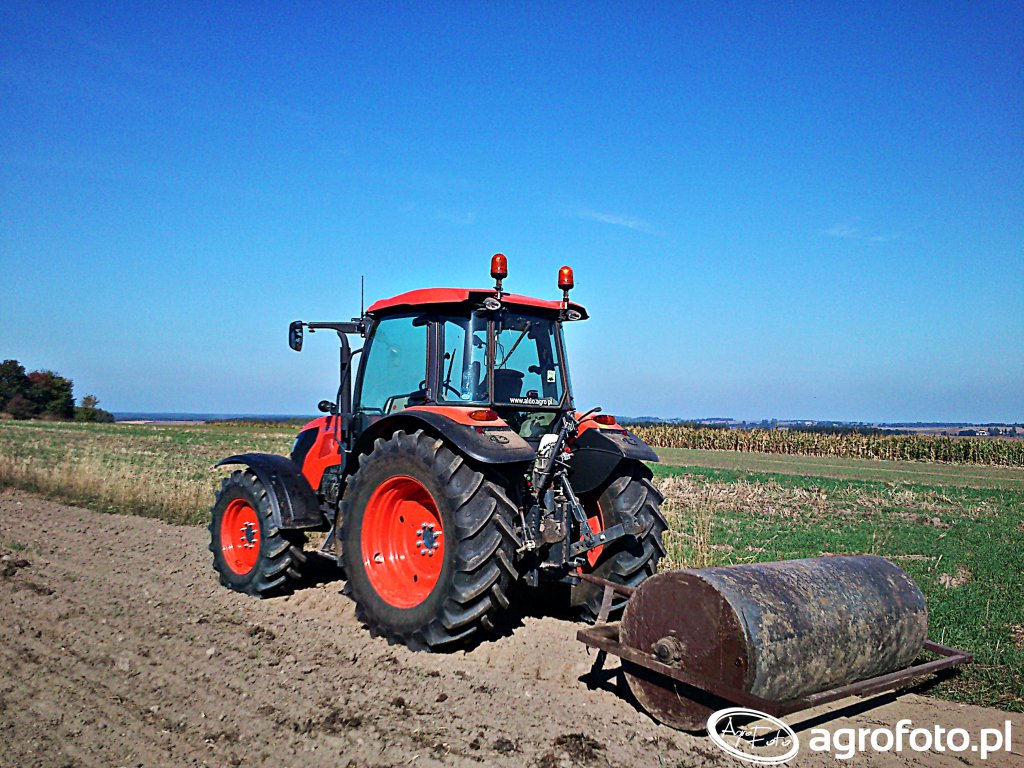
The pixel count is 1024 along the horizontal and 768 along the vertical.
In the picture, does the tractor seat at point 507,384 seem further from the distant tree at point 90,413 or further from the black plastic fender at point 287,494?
the distant tree at point 90,413

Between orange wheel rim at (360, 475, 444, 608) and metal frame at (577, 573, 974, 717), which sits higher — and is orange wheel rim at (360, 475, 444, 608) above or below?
above

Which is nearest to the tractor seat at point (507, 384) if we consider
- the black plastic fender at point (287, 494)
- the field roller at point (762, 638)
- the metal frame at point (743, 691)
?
the metal frame at point (743, 691)

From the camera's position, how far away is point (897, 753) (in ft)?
12.9

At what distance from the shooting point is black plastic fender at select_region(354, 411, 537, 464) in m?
4.98

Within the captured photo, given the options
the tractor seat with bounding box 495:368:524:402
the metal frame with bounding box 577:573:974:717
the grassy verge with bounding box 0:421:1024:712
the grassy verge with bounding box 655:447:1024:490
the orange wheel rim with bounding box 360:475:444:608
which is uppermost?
the tractor seat with bounding box 495:368:524:402

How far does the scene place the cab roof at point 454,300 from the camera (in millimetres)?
5715

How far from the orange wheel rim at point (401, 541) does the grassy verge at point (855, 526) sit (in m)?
2.92

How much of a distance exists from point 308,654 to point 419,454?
1.50 meters

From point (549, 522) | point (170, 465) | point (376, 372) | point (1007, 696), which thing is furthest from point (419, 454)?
point (170, 465)

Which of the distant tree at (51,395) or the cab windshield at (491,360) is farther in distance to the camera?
the distant tree at (51,395)

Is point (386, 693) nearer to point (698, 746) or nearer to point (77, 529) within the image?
point (698, 746)

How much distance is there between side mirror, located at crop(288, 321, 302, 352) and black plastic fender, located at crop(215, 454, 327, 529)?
1.04m
